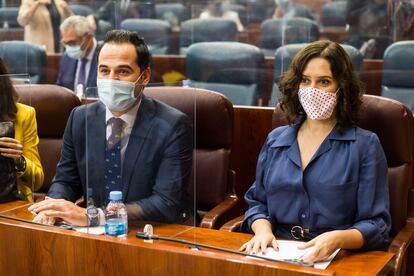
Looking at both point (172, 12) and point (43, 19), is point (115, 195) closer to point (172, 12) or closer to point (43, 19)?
point (43, 19)

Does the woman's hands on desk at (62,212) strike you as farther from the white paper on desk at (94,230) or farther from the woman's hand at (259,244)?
the woman's hand at (259,244)

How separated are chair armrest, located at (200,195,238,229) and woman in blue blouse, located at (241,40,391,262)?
0.20 meters

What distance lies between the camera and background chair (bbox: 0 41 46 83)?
4.74m

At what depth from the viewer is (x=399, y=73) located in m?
3.98

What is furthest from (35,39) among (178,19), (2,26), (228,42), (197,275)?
(197,275)

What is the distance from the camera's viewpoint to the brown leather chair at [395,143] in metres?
2.14

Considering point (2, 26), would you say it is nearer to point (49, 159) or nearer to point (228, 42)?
point (228, 42)

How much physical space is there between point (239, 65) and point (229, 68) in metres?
0.07

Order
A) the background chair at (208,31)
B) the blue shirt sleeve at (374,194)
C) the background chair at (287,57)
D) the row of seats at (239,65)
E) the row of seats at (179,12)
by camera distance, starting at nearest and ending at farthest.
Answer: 1. the blue shirt sleeve at (374,194)
2. the row of seats at (239,65)
3. the background chair at (287,57)
4. the background chair at (208,31)
5. the row of seats at (179,12)

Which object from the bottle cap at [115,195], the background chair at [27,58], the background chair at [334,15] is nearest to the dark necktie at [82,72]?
the background chair at [27,58]

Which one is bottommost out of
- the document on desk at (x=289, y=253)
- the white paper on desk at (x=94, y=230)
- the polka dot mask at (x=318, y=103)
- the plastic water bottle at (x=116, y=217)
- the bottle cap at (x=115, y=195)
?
the document on desk at (x=289, y=253)

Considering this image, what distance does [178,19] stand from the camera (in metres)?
5.34

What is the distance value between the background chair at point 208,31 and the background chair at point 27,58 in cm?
96

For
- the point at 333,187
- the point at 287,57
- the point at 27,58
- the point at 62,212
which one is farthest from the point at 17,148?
the point at 27,58
